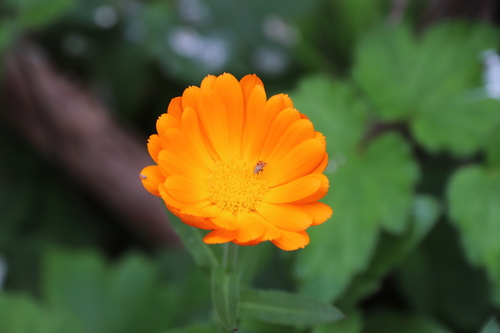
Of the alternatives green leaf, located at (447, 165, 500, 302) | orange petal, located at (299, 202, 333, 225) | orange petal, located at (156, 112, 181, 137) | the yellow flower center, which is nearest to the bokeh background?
green leaf, located at (447, 165, 500, 302)

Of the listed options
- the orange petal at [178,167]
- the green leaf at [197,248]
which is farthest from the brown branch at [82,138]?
the orange petal at [178,167]

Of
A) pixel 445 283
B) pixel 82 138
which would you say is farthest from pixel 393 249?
pixel 82 138

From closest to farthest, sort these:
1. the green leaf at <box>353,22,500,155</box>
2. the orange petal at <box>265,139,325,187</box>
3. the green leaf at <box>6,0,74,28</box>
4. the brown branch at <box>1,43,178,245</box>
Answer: the orange petal at <box>265,139,325,187</box>
the green leaf at <box>353,22,500,155</box>
the green leaf at <box>6,0,74,28</box>
the brown branch at <box>1,43,178,245</box>

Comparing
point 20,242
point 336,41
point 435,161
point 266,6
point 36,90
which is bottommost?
point 20,242

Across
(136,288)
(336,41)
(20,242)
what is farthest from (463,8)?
(20,242)

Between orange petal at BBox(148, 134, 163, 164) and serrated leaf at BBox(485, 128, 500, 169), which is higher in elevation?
serrated leaf at BBox(485, 128, 500, 169)

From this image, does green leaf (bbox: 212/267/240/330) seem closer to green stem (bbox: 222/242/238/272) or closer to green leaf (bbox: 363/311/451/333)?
green stem (bbox: 222/242/238/272)

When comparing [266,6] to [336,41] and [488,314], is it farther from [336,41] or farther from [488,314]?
[488,314]
